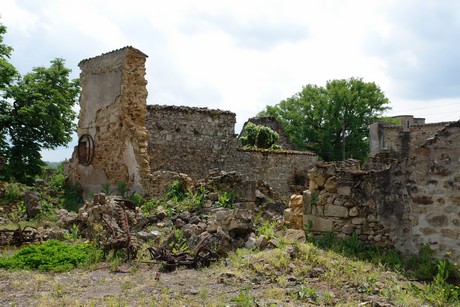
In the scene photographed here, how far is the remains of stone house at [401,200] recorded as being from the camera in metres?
8.47

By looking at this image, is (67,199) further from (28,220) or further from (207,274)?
(207,274)

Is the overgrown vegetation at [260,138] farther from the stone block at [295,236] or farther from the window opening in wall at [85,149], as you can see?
the stone block at [295,236]

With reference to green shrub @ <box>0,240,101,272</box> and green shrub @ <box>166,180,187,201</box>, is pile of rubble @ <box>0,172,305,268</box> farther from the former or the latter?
green shrub @ <box>166,180,187,201</box>

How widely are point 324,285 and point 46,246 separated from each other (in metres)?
4.92

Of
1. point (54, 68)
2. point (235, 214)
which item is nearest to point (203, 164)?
point (54, 68)

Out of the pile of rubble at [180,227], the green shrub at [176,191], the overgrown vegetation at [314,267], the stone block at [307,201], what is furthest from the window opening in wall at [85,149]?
the stone block at [307,201]

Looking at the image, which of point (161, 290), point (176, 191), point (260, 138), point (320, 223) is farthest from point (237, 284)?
point (260, 138)

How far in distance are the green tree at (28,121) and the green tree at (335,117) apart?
26777 mm

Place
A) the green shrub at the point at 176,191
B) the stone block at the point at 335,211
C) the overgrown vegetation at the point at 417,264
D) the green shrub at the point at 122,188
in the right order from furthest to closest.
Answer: the green shrub at the point at 122,188, the green shrub at the point at 176,191, the stone block at the point at 335,211, the overgrown vegetation at the point at 417,264

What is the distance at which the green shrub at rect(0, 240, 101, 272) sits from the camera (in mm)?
7953

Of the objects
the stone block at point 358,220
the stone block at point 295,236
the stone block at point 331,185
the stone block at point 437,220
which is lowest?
the stone block at point 295,236

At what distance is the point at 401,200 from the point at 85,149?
9939 millimetres

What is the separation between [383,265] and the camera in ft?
27.0

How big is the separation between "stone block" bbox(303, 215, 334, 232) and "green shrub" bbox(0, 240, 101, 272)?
400cm
